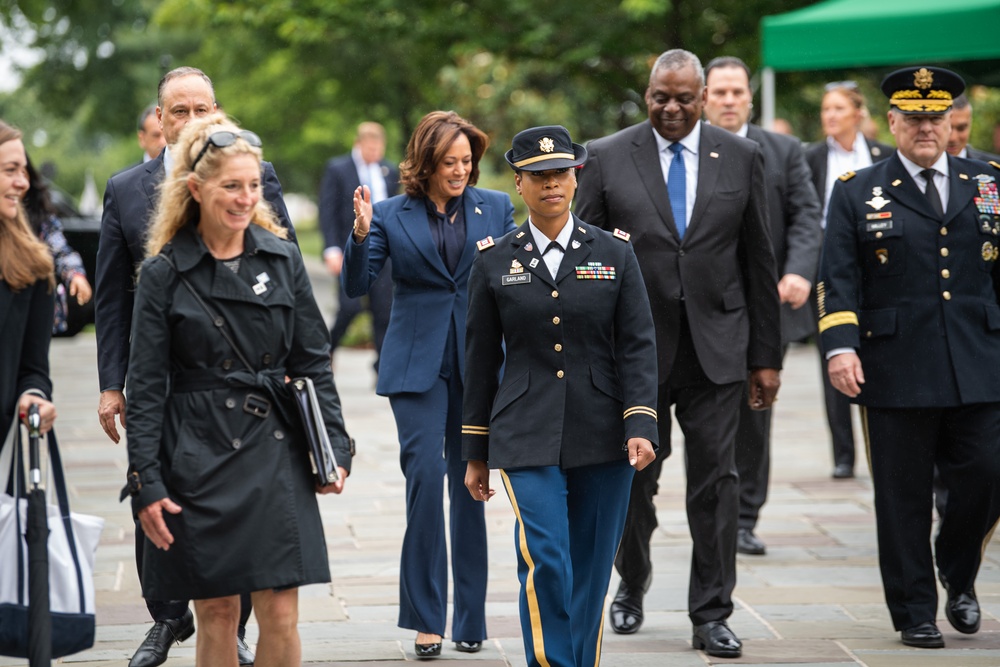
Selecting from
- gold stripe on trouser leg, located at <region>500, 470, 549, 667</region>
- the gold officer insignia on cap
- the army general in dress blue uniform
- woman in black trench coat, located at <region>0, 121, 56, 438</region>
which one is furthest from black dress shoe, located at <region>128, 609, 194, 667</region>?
the gold officer insignia on cap

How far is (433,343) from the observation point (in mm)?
5738

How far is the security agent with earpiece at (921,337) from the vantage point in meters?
5.70

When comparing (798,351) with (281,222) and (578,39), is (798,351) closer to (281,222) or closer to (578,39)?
(578,39)

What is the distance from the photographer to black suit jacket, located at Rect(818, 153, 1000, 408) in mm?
5688

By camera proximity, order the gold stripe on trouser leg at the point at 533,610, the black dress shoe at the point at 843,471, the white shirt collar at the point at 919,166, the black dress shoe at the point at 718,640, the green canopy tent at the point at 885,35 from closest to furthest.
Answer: the gold stripe on trouser leg at the point at 533,610
the black dress shoe at the point at 718,640
the white shirt collar at the point at 919,166
the black dress shoe at the point at 843,471
the green canopy tent at the point at 885,35

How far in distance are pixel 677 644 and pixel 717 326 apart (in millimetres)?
1224

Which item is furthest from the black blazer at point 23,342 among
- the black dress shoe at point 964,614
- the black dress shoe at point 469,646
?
the black dress shoe at point 964,614

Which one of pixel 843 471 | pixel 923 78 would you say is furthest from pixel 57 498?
pixel 843 471

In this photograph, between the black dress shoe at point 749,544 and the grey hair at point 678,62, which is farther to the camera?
the black dress shoe at point 749,544

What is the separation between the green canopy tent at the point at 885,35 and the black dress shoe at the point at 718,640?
6.51m

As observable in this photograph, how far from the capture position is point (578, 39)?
19.2 metres

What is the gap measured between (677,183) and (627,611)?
5.61 ft

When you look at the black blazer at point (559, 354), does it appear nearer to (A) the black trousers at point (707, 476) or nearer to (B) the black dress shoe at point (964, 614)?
(A) the black trousers at point (707, 476)

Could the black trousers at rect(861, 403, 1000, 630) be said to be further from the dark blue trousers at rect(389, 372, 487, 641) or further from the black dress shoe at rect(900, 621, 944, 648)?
the dark blue trousers at rect(389, 372, 487, 641)
